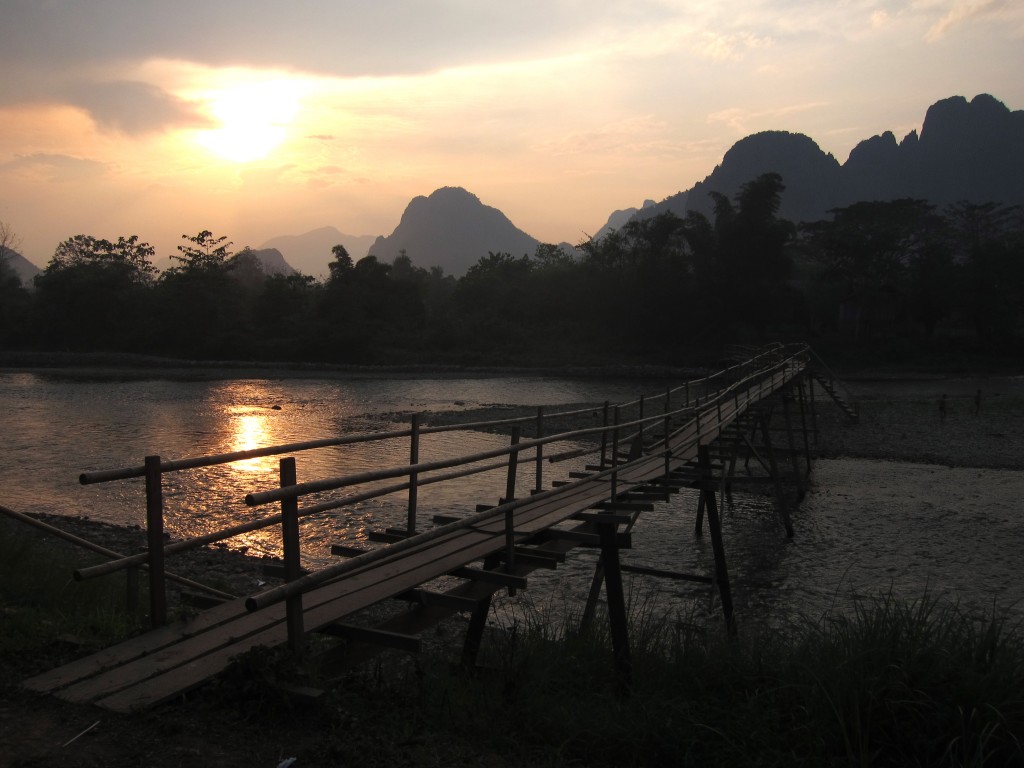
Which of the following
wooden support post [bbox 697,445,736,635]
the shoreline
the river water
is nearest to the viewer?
wooden support post [bbox 697,445,736,635]

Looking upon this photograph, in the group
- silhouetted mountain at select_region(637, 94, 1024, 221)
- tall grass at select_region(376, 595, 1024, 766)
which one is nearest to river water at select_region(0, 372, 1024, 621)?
tall grass at select_region(376, 595, 1024, 766)

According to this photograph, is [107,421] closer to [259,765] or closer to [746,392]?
[746,392]

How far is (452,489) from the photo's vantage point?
736 inches

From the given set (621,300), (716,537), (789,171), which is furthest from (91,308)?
(789,171)

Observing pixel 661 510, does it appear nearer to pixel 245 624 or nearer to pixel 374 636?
pixel 374 636

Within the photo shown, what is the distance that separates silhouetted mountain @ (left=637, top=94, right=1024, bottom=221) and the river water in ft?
429

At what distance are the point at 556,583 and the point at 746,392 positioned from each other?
10.6 metres

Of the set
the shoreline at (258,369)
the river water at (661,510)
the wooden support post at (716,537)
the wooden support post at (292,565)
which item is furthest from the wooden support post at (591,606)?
the shoreline at (258,369)

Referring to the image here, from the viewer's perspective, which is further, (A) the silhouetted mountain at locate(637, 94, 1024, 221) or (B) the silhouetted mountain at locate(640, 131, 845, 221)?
(B) the silhouetted mountain at locate(640, 131, 845, 221)

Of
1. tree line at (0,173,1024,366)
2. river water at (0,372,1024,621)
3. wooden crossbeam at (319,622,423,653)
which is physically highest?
tree line at (0,173,1024,366)

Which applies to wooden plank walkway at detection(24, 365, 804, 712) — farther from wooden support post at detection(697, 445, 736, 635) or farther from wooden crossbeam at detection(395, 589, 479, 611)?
wooden support post at detection(697, 445, 736, 635)

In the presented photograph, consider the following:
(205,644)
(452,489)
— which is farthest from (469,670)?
(452,489)

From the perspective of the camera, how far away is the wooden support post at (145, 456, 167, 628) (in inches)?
Result: 176

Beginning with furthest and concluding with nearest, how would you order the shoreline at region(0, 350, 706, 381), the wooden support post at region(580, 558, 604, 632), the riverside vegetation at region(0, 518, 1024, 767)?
the shoreline at region(0, 350, 706, 381) < the wooden support post at region(580, 558, 604, 632) < the riverside vegetation at region(0, 518, 1024, 767)
